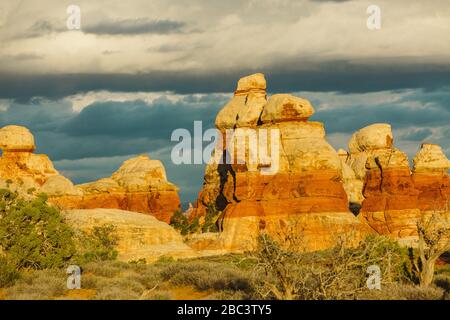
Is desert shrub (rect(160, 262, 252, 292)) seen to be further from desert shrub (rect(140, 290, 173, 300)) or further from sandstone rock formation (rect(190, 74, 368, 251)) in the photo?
→ sandstone rock formation (rect(190, 74, 368, 251))

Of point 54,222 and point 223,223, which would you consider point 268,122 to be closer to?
point 223,223

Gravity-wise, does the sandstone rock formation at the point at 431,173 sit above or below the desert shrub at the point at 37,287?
above

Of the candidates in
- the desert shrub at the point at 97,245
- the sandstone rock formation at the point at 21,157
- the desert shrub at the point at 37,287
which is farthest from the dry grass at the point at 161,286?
the sandstone rock formation at the point at 21,157

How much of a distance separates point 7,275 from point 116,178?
3372 inches

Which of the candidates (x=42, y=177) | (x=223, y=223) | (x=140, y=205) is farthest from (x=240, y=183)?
(x=42, y=177)

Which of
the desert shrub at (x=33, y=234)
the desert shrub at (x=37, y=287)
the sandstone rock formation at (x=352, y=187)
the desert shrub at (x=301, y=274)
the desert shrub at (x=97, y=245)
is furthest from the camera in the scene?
the sandstone rock formation at (x=352, y=187)

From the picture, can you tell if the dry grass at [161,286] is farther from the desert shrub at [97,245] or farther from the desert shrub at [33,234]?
the desert shrub at [97,245]

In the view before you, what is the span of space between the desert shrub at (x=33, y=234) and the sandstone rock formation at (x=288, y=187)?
4478 cm

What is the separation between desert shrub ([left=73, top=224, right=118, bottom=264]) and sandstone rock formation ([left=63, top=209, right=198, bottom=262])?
785mm

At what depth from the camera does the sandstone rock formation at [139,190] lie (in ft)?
372

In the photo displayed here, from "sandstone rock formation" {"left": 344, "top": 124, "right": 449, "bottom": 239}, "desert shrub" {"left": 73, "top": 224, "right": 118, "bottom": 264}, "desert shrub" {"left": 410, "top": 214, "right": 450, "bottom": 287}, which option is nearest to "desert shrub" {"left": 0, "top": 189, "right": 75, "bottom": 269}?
"desert shrub" {"left": 73, "top": 224, "right": 118, "bottom": 264}

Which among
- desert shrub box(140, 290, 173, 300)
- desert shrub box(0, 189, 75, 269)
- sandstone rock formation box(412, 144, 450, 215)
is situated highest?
sandstone rock formation box(412, 144, 450, 215)

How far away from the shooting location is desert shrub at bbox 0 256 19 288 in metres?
36.1
